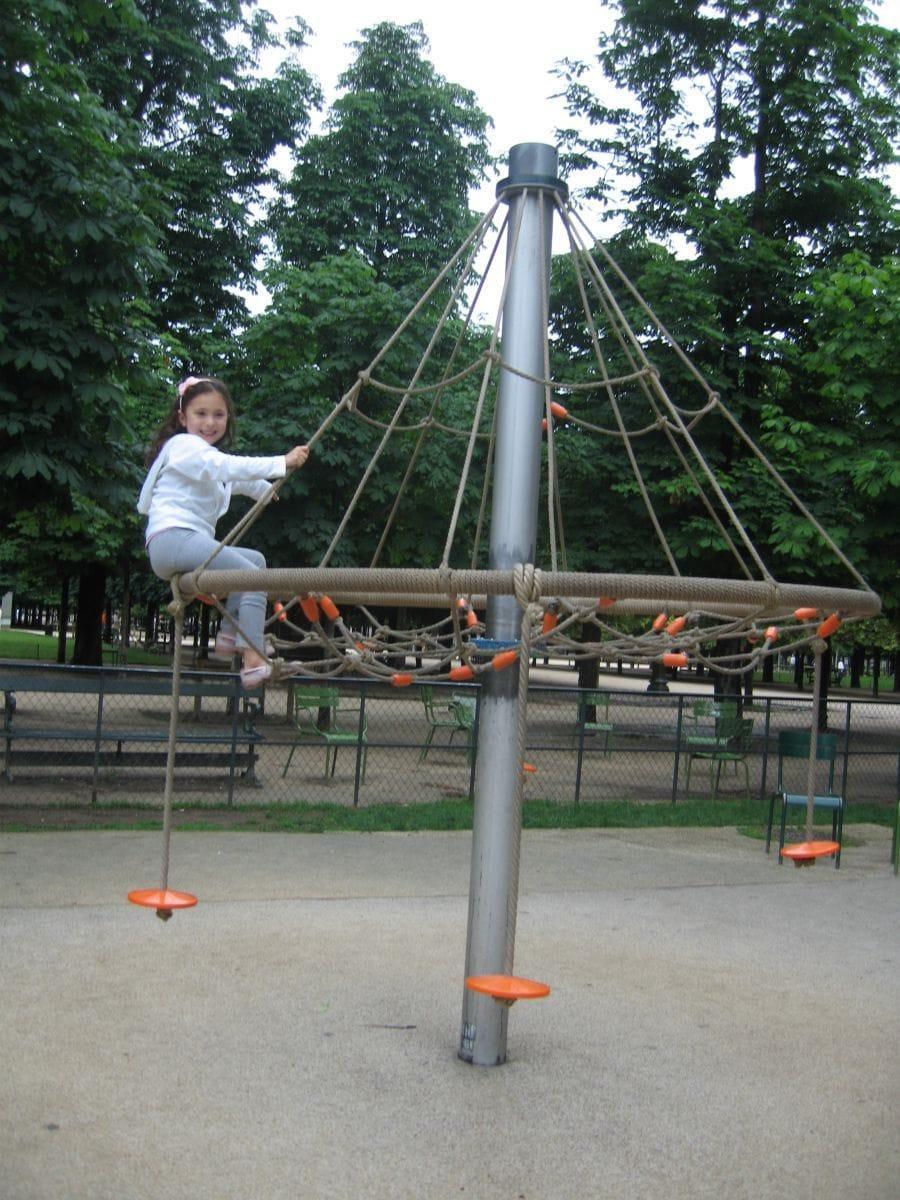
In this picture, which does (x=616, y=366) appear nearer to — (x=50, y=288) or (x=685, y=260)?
(x=685, y=260)

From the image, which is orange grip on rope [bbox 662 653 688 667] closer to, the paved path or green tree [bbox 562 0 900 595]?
the paved path

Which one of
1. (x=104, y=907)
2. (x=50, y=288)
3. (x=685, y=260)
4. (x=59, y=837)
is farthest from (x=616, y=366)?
(x=104, y=907)

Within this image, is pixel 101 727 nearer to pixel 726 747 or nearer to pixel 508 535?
pixel 726 747

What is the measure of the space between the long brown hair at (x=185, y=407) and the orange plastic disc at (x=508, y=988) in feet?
7.26

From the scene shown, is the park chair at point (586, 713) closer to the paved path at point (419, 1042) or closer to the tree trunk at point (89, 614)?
the paved path at point (419, 1042)

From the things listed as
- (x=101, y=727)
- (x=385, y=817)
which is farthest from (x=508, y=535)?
(x=101, y=727)

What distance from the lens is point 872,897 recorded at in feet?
28.3

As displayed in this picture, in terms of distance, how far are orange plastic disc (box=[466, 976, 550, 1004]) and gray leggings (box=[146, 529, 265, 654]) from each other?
1.42 m

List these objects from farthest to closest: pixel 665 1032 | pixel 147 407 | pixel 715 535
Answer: pixel 147 407
pixel 715 535
pixel 665 1032

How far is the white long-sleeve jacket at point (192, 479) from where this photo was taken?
4.19 meters

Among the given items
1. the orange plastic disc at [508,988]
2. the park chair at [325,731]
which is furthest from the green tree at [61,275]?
the orange plastic disc at [508,988]

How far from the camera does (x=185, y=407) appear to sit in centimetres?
441

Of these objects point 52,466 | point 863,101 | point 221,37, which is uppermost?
point 221,37

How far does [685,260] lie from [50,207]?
1094cm
